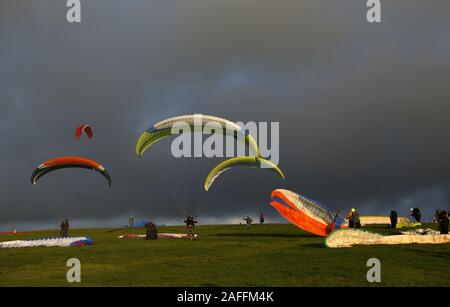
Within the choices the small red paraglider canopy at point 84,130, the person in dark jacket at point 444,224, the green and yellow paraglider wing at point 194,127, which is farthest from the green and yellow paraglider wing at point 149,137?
the person in dark jacket at point 444,224

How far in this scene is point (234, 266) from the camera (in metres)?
19.0

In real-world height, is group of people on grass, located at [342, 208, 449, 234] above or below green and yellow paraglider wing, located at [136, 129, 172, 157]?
below

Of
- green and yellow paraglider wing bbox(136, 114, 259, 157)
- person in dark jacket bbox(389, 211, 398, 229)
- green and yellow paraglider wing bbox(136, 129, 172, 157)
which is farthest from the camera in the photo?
person in dark jacket bbox(389, 211, 398, 229)

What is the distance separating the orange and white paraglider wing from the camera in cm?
3134

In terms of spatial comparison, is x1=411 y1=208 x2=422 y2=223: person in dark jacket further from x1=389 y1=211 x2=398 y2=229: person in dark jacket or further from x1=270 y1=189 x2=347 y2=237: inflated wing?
x1=270 y1=189 x2=347 y2=237: inflated wing

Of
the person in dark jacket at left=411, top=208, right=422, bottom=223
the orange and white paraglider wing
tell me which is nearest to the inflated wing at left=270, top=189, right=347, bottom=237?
the orange and white paraglider wing

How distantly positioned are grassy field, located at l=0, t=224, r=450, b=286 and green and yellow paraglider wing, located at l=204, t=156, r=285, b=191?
9.09m

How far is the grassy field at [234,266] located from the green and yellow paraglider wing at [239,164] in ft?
29.8

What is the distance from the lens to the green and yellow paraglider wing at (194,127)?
32.1 meters

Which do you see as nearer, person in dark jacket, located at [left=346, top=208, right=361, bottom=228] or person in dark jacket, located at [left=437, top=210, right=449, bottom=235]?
person in dark jacket, located at [left=437, top=210, right=449, bottom=235]

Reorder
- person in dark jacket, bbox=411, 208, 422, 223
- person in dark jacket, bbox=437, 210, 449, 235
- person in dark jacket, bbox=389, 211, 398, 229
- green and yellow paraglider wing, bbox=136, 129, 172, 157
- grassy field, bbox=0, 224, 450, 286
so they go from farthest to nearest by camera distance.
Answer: person in dark jacket, bbox=411, 208, 422, 223 → person in dark jacket, bbox=389, 211, 398, 229 → green and yellow paraglider wing, bbox=136, 129, 172, 157 → person in dark jacket, bbox=437, 210, 449, 235 → grassy field, bbox=0, 224, 450, 286

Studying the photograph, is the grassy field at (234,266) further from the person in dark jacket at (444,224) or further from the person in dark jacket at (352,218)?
the person in dark jacket at (352,218)
